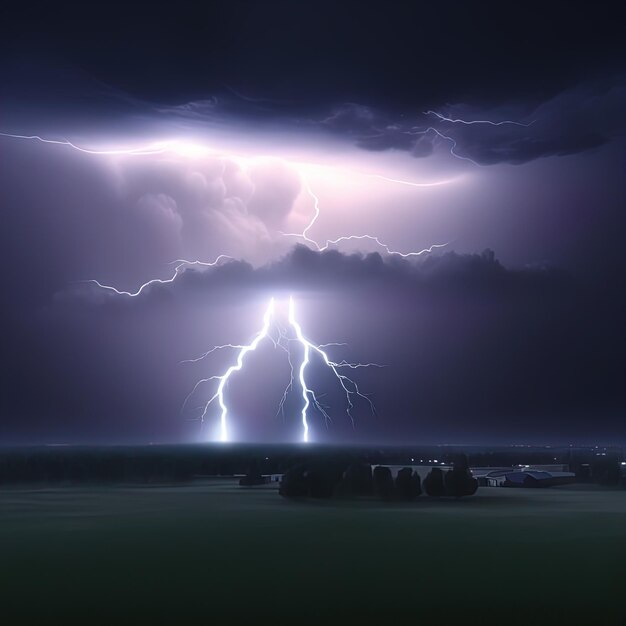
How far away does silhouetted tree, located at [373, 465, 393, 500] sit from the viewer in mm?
44875

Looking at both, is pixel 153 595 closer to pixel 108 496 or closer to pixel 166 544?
pixel 166 544

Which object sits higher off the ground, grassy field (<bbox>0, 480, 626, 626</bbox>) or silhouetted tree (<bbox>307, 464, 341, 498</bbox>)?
silhouetted tree (<bbox>307, 464, 341, 498</bbox>)

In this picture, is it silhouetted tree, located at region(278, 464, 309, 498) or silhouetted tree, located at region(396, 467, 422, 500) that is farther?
silhouetted tree, located at region(278, 464, 309, 498)

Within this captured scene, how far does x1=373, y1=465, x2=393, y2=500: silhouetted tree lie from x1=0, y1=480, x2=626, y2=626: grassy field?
7.37 m

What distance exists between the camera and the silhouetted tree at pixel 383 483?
44875 mm

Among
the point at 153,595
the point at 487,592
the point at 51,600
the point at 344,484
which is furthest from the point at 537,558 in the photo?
the point at 344,484

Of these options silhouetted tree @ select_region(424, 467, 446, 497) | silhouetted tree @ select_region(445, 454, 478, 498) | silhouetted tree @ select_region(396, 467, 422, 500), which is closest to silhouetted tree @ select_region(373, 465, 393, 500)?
silhouetted tree @ select_region(396, 467, 422, 500)

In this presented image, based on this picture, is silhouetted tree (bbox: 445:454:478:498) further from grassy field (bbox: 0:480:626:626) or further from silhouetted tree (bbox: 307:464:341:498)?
grassy field (bbox: 0:480:626:626)

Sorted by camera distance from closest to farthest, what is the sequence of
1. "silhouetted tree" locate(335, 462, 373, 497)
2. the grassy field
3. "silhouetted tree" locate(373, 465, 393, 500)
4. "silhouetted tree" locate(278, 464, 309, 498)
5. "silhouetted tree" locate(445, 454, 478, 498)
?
1. the grassy field
2. "silhouetted tree" locate(373, 465, 393, 500)
3. "silhouetted tree" locate(445, 454, 478, 498)
4. "silhouetted tree" locate(335, 462, 373, 497)
5. "silhouetted tree" locate(278, 464, 309, 498)

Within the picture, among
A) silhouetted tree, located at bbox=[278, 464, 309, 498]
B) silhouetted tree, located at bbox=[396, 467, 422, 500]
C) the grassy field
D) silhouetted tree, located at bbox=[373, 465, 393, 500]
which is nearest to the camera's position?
the grassy field

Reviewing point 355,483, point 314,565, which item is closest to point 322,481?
point 355,483

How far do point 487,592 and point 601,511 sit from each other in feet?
64.7

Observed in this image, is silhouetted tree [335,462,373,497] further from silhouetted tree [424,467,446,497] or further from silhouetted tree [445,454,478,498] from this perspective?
silhouetted tree [445,454,478,498]

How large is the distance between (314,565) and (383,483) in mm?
25014
